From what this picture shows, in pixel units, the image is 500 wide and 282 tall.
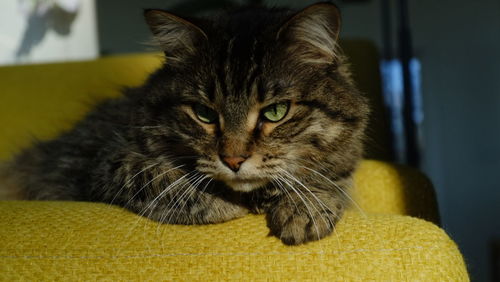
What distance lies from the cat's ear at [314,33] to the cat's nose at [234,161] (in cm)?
27

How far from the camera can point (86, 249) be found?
26.5 inches

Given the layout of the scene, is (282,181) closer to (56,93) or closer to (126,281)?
(126,281)

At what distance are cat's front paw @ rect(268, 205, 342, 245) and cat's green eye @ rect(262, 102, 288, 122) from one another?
7.9 inches

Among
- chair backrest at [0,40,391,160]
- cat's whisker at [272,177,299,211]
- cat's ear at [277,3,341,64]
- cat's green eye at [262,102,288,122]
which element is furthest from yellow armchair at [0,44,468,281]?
chair backrest at [0,40,391,160]

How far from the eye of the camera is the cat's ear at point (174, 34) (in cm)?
97

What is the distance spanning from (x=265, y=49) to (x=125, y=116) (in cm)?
52

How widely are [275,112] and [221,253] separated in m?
0.35

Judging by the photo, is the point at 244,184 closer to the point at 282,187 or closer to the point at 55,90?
the point at 282,187

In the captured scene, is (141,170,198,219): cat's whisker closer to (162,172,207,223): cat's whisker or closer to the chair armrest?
(162,172,207,223): cat's whisker

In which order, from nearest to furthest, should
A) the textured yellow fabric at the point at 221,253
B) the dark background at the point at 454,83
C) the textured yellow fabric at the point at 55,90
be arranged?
the textured yellow fabric at the point at 221,253 → the textured yellow fabric at the point at 55,90 → the dark background at the point at 454,83

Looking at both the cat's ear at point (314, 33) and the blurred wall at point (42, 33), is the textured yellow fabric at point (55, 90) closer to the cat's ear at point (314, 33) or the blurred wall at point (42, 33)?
the blurred wall at point (42, 33)

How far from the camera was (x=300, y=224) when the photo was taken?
0.73 m

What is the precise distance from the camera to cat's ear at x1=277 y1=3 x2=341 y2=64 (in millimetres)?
899

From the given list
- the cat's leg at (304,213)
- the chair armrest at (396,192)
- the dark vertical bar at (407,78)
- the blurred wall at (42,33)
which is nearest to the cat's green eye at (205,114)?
the cat's leg at (304,213)
